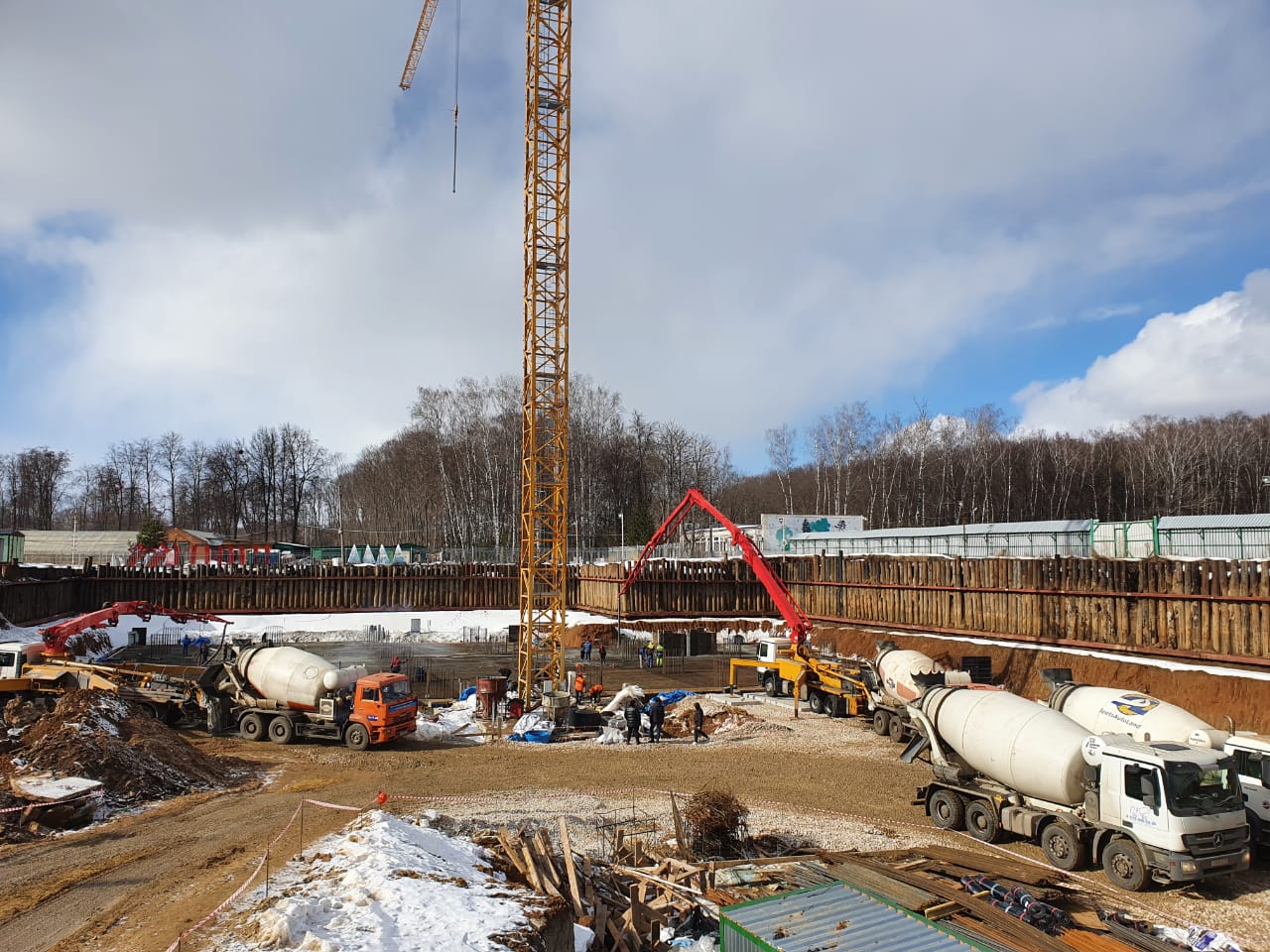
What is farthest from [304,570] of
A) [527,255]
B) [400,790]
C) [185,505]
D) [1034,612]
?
[185,505]

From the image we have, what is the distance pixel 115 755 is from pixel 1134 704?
19937 millimetres

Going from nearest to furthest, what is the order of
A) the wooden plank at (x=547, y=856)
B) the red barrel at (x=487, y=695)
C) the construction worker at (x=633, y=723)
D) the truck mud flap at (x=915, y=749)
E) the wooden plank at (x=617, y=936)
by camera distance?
1. the wooden plank at (x=617, y=936)
2. the wooden plank at (x=547, y=856)
3. the truck mud flap at (x=915, y=749)
4. the construction worker at (x=633, y=723)
5. the red barrel at (x=487, y=695)

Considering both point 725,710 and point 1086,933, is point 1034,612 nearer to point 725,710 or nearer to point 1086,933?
point 725,710

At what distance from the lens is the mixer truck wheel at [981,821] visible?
15.0m

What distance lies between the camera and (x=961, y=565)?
3534 centimetres

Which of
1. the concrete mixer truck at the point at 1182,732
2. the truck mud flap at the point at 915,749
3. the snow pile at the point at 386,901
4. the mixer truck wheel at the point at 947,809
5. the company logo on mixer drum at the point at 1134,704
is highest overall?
the company logo on mixer drum at the point at 1134,704

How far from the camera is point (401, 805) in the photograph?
16234 millimetres

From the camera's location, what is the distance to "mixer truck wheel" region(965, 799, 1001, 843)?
15.0m

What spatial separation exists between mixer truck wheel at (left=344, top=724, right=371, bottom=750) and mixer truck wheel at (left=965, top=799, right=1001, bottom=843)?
49.5 feet

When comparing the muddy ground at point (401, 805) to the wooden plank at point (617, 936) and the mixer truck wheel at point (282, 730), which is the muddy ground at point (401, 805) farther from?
the wooden plank at point (617, 936)

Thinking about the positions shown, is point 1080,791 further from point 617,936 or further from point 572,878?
point 572,878

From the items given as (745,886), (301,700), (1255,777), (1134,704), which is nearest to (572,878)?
(745,886)

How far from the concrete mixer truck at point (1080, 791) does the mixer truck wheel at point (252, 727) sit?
17.5m

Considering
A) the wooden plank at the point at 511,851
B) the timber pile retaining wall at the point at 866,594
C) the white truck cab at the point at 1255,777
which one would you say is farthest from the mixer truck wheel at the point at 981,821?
the timber pile retaining wall at the point at 866,594
